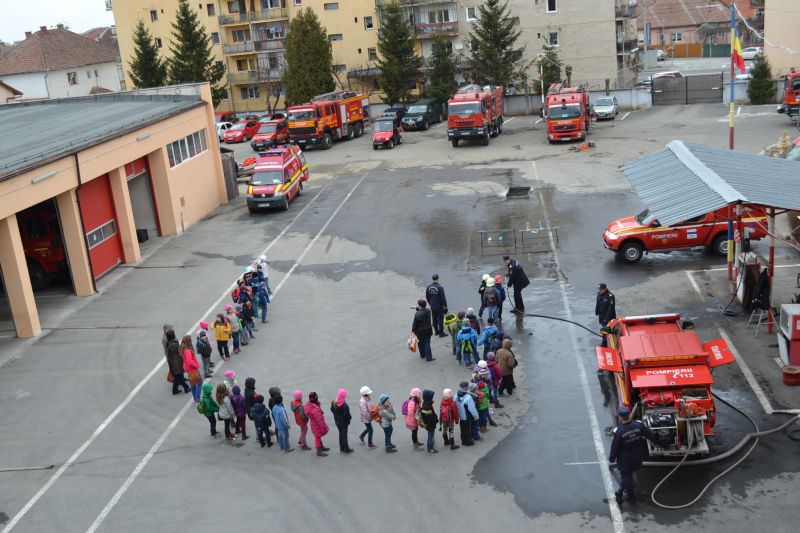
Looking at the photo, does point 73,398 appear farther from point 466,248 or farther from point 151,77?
point 151,77

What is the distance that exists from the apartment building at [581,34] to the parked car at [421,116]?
30.6 ft

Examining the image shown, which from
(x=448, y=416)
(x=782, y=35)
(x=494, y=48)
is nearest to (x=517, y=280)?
(x=448, y=416)

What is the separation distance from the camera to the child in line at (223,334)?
1928 centimetres

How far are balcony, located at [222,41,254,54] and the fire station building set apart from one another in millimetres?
34284

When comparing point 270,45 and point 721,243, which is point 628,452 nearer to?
point 721,243

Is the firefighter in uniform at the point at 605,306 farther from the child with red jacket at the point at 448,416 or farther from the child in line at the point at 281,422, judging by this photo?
the child in line at the point at 281,422

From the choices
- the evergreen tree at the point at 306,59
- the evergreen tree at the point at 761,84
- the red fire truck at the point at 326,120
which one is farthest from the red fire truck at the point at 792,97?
the evergreen tree at the point at 306,59

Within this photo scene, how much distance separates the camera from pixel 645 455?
494 inches

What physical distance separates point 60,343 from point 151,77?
162 feet

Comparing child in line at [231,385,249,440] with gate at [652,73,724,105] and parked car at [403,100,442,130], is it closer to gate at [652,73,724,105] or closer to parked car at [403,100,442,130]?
parked car at [403,100,442,130]

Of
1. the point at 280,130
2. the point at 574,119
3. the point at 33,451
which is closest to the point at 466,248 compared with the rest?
the point at 33,451

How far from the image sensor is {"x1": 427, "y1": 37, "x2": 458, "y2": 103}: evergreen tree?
63031 mm

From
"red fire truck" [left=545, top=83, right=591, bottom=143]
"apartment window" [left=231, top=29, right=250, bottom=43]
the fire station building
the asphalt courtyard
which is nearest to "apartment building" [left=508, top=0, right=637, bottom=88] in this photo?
"red fire truck" [left=545, top=83, right=591, bottom=143]

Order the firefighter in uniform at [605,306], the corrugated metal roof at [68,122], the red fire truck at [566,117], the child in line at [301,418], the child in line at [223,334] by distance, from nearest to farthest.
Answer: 1. the child in line at [301,418]
2. the firefighter in uniform at [605,306]
3. the child in line at [223,334]
4. the corrugated metal roof at [68,122]
5. the red fire truck at [566,117]
